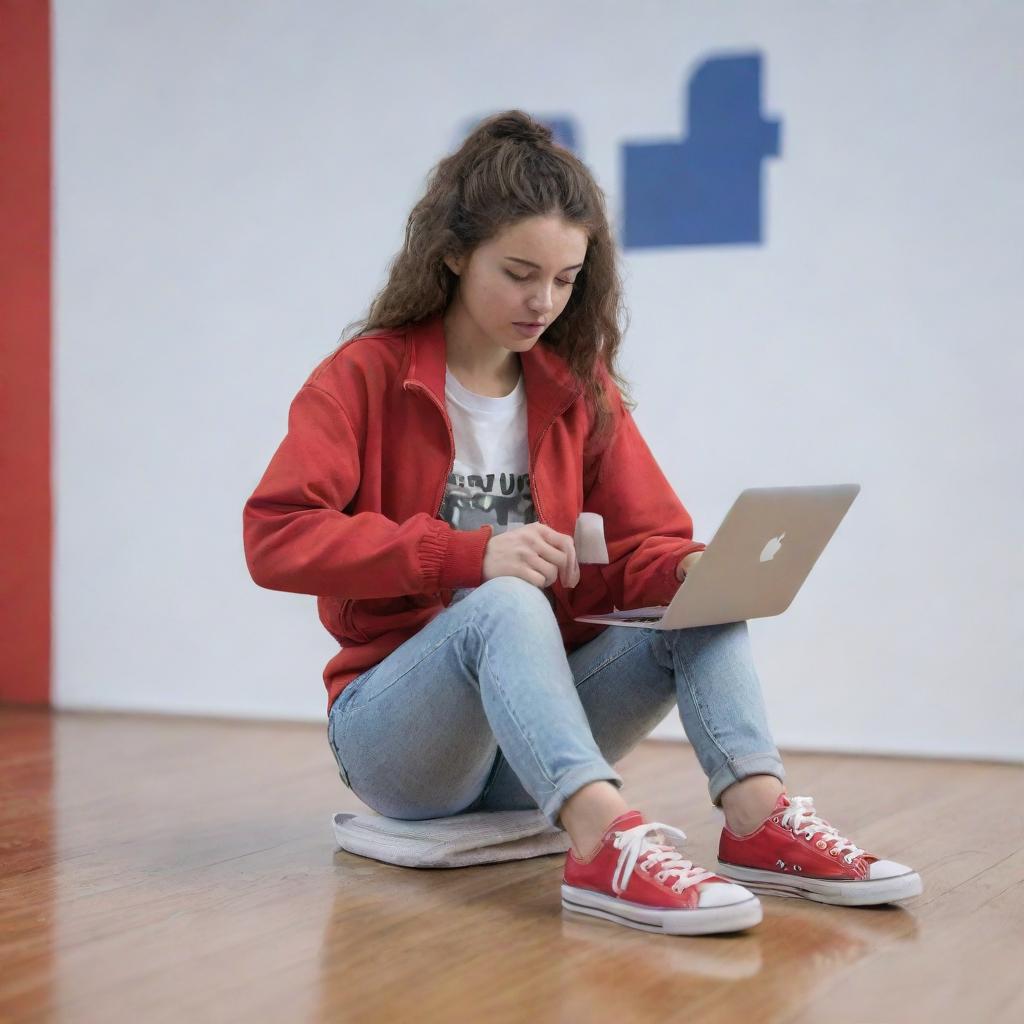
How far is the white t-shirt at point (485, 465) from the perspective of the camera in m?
1.80

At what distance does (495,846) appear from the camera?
183 cm

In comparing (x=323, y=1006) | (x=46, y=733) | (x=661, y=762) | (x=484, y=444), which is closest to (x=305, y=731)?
(x=46, y=733)

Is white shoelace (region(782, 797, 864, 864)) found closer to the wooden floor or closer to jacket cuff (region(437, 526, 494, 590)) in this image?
the wooden floor

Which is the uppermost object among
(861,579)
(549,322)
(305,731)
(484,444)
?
(549,322)

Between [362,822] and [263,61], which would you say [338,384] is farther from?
[263,61]

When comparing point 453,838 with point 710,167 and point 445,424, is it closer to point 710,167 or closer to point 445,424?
point 445,424

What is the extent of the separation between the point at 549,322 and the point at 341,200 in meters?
1.55

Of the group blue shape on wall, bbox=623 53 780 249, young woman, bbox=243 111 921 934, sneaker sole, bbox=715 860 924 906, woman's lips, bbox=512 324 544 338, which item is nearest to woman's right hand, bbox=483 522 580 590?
young woman, bbox=243 111 921 934

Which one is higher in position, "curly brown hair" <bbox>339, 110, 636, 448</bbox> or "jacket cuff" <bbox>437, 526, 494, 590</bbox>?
"curly brown hair" <bbox>339, 110, 636, 448</bbox>

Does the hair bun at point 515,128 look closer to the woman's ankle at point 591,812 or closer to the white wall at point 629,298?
the woman's ankle at point 591,812

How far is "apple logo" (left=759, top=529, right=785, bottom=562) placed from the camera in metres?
1.60

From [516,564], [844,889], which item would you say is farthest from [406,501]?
[844,889]

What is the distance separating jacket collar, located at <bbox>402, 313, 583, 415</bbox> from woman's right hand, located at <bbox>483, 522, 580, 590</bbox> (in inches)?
10.3

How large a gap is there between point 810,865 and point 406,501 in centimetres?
64
